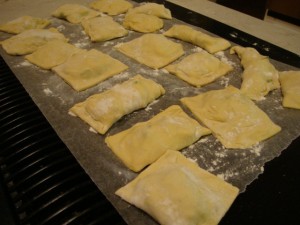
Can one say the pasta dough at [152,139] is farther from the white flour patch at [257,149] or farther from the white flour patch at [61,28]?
the white flour patch at [61,28]

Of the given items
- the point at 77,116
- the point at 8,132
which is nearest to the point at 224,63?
the point at 77,116

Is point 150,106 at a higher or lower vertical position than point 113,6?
lower

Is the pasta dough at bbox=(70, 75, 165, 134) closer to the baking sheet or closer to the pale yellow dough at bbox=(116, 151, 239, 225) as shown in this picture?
the baking sheet

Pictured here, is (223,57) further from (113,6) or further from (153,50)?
(113,6)

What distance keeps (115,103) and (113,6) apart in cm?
118

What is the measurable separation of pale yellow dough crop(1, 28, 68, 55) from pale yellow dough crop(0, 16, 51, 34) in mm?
103

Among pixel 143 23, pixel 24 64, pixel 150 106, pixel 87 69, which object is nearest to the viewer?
pixel 150 106

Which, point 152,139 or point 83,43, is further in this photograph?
point 83,43

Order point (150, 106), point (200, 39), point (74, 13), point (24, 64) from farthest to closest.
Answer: point (74, 13)
point (200, 39)
point (24, 64)
point (150, 106)

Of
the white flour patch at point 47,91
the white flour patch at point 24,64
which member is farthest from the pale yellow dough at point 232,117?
the white flour patch at point 24,64

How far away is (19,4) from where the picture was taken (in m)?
2.43

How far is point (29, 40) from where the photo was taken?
178 cm

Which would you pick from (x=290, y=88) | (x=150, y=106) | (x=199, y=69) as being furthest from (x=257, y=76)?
(x=150, y=106)

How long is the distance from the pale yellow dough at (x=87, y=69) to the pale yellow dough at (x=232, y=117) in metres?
0.45
